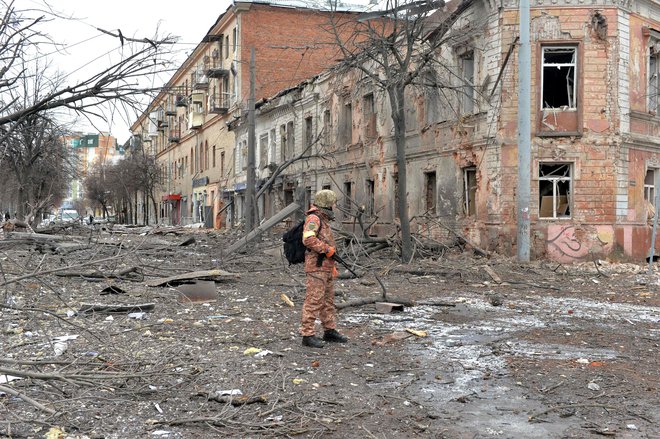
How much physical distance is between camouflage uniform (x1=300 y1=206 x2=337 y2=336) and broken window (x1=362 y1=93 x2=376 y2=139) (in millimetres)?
17077

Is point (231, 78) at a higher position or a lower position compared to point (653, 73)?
higher

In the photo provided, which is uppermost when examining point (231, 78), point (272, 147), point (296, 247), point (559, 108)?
point (231, 78)

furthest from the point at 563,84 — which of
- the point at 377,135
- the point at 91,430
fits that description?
the point at 91,430

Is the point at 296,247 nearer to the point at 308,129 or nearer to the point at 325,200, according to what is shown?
the point at 325,200

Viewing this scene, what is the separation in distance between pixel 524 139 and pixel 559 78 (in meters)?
3.32

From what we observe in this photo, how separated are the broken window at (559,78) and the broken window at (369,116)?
24.9 ft

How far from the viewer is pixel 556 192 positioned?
16.8m

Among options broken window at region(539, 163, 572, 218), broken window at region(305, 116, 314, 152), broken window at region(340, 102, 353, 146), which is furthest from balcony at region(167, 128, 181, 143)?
broken window at region(539, 163, 572, 218)

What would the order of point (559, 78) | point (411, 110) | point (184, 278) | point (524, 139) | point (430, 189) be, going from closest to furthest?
point (184, 278) → point (524, 139) → point (559, 78) → point (430, 189) → point (411, 110)

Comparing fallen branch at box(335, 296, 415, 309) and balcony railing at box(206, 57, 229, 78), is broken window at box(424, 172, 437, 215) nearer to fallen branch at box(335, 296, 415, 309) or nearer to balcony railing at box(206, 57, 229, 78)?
fallen branch at box(335, 296, 415, 309)

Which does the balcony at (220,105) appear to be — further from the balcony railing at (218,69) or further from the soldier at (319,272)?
the soldier at (319,272)

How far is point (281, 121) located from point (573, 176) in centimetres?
1881

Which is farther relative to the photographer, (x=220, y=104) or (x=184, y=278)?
(x=220, y=104)

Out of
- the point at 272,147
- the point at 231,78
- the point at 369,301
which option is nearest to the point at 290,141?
the point at 272,147
